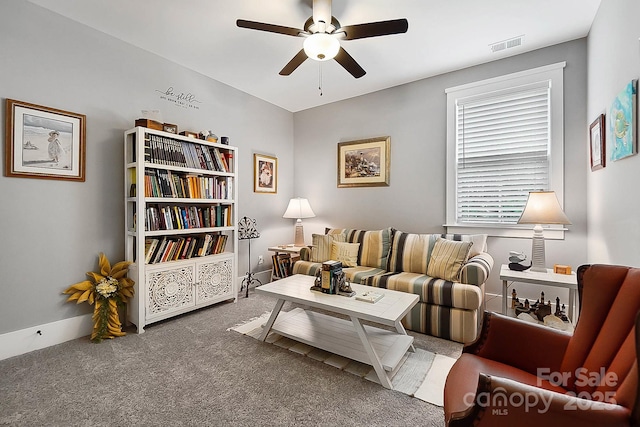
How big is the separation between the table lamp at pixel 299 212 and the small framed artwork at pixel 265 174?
16.3 inches

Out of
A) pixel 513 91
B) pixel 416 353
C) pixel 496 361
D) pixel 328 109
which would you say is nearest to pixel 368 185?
pixel 328 109

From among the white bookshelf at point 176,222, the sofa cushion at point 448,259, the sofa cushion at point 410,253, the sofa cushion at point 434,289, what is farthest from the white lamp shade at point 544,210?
the white bookshelf at point 176,222

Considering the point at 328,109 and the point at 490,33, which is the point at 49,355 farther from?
the point at 490,33

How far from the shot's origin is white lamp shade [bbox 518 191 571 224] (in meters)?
2.40

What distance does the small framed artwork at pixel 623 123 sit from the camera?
158cm

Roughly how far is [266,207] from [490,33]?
11.2ft

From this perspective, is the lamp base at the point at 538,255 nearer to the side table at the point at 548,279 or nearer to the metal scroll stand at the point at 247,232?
the side table at the point at 548,279

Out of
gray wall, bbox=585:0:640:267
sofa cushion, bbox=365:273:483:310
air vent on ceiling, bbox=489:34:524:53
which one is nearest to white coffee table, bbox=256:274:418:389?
sofa cushion, bbox=365:273:483:310

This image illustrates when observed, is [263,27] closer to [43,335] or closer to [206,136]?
[206,136]

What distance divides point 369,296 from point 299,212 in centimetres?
234

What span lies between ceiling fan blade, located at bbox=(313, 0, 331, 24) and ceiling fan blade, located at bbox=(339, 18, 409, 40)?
18 cm

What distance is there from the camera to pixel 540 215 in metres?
2.45

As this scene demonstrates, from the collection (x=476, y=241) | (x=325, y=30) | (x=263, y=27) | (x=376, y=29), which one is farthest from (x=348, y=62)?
(x=476, y=241)

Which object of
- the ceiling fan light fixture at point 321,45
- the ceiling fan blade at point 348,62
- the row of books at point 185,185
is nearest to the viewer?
the ceiling fan light fixture at point 321,45
